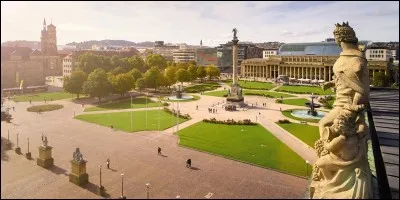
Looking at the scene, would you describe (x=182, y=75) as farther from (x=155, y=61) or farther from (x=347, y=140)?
(x=347, y=140)

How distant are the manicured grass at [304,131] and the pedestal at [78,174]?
77.9 ft

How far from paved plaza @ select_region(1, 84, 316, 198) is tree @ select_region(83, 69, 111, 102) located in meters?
19.9

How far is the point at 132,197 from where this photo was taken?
23016 millimetres

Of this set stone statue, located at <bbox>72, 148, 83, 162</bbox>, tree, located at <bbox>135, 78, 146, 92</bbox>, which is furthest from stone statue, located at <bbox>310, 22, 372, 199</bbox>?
tree, located at <bbox>135, 78, 146, 92</bbox>

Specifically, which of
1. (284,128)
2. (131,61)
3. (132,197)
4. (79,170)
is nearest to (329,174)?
(132,197)

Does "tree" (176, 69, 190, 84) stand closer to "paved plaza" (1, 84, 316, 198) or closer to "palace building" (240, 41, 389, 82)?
"palace building" (240, 41, 389, 82)

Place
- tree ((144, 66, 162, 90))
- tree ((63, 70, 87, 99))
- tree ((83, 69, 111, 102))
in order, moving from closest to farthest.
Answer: tree ((83, 69, 111, 102))
tree ((63, 70, 87, 99))
tree ((144, 66, 162, 90))

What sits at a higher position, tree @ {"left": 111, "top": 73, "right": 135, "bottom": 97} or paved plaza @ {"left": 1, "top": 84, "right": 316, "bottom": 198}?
tree @ {"left": 111, "top": 73, "right": 135, "bottom": 97}

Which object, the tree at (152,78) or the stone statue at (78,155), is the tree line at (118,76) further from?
the stone statue at (78,155)

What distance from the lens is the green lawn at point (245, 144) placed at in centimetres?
3047

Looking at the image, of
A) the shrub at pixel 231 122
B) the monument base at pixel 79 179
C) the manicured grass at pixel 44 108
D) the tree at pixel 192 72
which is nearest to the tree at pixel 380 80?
the tree at pixel 192 72

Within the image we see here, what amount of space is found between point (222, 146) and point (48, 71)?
11058 cm

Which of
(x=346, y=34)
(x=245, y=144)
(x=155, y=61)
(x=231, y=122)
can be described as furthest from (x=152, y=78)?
(x=346, y=34)

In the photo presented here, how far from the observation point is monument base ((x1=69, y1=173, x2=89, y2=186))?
25312 mm
